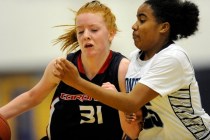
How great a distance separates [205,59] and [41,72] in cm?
83

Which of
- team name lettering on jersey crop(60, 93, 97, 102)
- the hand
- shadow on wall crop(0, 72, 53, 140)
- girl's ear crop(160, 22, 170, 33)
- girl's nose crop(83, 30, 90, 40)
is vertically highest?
girl's ear crop(160, 22, 170, 33)

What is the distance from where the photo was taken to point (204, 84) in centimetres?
247

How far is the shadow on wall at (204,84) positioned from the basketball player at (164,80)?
0.81m

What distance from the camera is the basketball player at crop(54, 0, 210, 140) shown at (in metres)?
1.55

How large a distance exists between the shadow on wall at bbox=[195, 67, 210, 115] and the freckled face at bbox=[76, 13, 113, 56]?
735 millimetres

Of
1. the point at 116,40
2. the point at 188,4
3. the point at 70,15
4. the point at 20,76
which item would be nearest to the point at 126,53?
the point at 116,40

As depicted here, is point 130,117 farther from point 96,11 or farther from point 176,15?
point 96,11

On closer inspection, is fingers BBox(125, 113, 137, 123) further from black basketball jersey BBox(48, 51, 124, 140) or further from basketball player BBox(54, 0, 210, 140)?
black basketball jersey BBox(48, 51, 124, 140)

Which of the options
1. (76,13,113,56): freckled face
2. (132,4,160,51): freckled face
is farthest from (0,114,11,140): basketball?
(132,4,160,51): freckled face

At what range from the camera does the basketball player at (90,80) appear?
6.21 feet

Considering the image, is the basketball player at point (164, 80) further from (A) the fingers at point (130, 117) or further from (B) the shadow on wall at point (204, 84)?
(B) the shadow on wall at point (204, 84)

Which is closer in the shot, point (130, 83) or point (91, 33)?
point (130, 83)

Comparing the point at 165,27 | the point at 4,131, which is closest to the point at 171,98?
the point at 165,27

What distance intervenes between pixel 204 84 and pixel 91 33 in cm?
82
